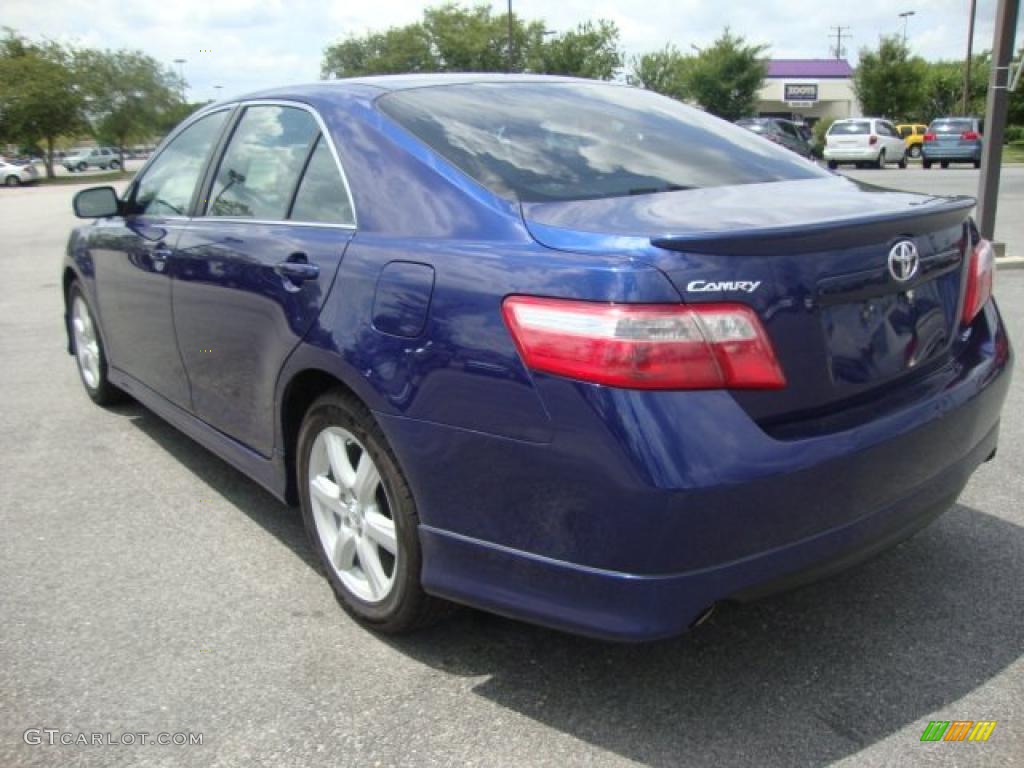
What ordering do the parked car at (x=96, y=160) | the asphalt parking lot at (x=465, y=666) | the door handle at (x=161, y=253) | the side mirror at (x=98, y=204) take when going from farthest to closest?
the parked car at (x=96, y=160) → the side mirror at (x=98, y=204) → the door handle at (x=161, y=253) → the asphalt parking lot at (x=465, y=666)

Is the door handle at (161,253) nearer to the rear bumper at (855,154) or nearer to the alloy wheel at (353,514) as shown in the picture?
the alloy wheel at (353,514)

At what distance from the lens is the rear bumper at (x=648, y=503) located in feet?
6.77

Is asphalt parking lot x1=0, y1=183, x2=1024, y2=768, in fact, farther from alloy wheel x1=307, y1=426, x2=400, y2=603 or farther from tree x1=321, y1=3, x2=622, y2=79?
tree x1=321, y1=3, x2=622, y2=79

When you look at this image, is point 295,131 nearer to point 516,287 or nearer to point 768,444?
point 516,287

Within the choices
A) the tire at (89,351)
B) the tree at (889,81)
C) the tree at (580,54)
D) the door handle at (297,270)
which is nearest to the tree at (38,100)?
the tree at (580,54)

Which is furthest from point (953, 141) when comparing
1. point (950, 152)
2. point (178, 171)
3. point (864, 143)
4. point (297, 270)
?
point (297, 270)

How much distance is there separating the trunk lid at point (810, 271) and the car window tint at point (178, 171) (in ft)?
6.82

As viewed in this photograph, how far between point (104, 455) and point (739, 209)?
349 cm

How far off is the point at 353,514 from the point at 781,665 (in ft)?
4.25

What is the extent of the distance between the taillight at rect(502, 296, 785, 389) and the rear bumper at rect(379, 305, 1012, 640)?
4 centimetres

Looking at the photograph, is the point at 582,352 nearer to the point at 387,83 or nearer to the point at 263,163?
the point at 387,83

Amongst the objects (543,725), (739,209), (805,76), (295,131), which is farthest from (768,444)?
(805,76)

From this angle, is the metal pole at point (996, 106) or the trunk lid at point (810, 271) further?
the metal pole at point (996, 106)

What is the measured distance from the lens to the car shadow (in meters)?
2.37
